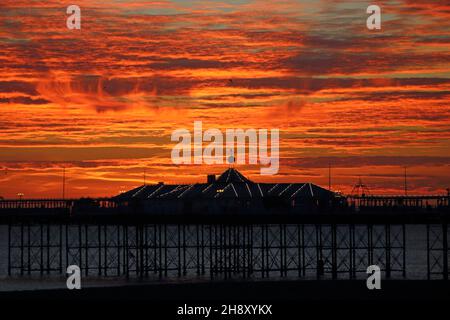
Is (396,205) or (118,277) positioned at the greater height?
(396,205)

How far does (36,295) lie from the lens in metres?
48.4

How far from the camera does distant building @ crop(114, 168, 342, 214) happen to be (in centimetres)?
10981

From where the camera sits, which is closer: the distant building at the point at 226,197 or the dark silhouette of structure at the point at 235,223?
the dark silhouette of structure at the point at 235,223

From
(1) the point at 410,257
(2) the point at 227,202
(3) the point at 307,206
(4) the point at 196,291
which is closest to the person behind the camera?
(4) the point at 196,291

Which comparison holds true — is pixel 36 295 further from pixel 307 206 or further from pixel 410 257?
pixel 410 257

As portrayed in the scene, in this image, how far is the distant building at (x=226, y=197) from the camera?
110 metres

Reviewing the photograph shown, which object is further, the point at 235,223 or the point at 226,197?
the point at 226,197

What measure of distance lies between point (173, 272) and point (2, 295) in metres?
47.5

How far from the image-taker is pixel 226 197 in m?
119

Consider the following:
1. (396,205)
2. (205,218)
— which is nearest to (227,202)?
(396,205)

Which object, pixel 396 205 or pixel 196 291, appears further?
pixel 396 205

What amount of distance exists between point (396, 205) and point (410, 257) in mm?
41607

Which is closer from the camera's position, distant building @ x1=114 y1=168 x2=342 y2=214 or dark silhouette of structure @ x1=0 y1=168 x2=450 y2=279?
dark silhouette of structure @ x1=0 y1=168 x2=450 y2=279
